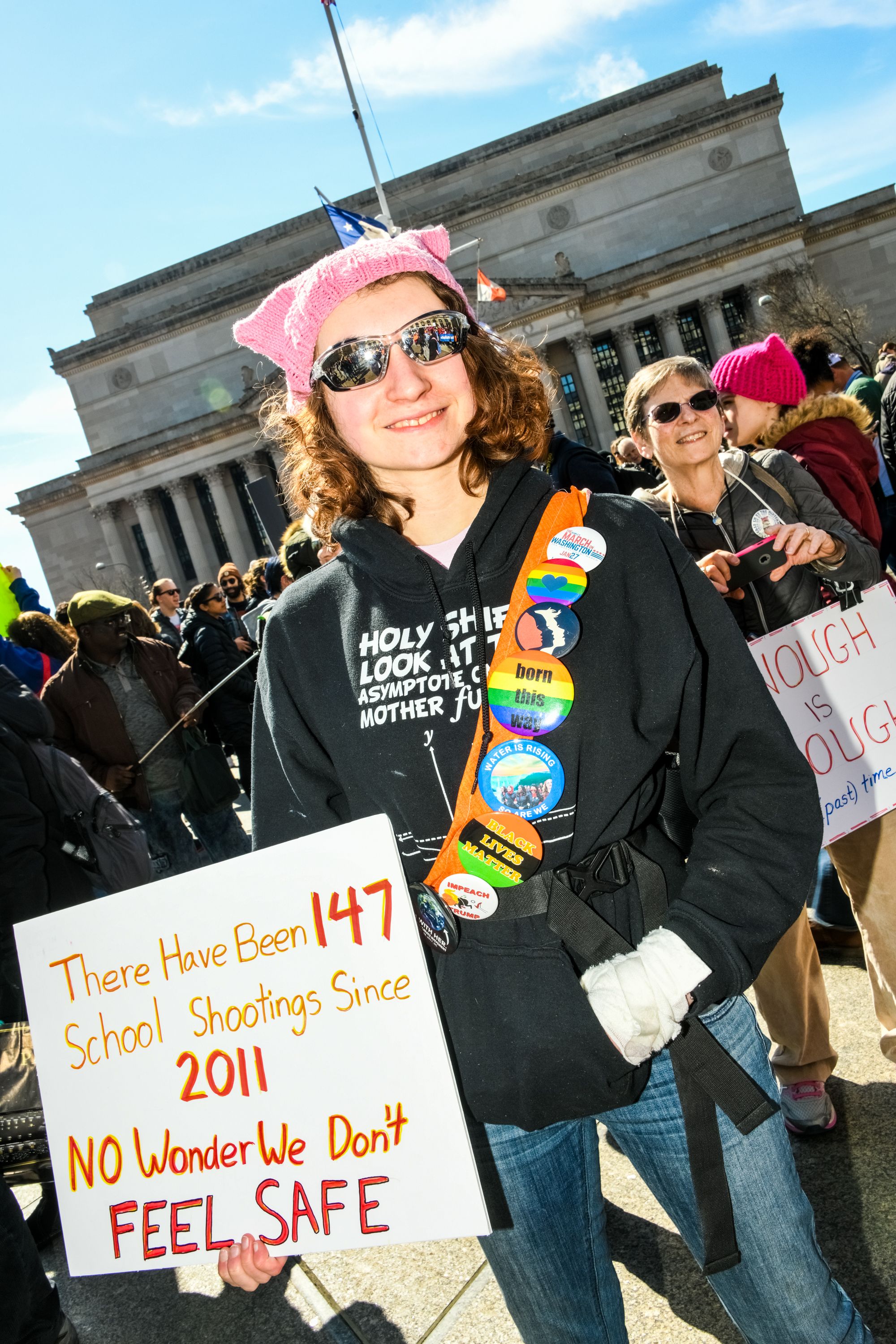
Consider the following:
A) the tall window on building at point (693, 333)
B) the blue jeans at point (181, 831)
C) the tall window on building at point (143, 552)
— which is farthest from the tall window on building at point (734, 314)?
the blue jeans at point (181, 831)

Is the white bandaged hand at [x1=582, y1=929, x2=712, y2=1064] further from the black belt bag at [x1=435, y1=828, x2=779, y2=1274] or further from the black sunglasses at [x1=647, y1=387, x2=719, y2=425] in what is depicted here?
the black sunglasses at [x1=647, y1=387, x2=719, y2=425]

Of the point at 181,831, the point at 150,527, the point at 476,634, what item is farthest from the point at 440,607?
the point at 150,527

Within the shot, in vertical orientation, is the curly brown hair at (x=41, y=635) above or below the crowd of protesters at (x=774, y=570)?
above

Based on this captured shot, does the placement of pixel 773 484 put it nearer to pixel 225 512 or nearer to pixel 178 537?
pixel 225 512

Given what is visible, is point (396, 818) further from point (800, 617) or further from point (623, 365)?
point (623, 365)

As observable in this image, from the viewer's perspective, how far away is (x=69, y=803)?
406 centimetres

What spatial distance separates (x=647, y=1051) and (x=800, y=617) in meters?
2.07

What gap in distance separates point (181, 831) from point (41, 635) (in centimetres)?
202

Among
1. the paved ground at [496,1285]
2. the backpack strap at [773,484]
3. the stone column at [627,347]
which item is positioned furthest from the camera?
the stone column at [627,347]

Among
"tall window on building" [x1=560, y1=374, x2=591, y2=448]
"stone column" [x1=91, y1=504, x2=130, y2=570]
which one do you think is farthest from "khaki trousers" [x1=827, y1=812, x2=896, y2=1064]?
"stone column" [x1=91, y1=504, x2=130, y2=570]

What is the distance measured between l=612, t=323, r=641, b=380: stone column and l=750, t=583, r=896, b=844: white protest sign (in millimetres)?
46332

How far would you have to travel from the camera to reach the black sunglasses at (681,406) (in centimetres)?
319

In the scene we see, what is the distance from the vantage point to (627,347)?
4700 cm

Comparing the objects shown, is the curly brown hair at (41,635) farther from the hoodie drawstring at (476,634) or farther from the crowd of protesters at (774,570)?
the hoodie drawstring at (476,634)
